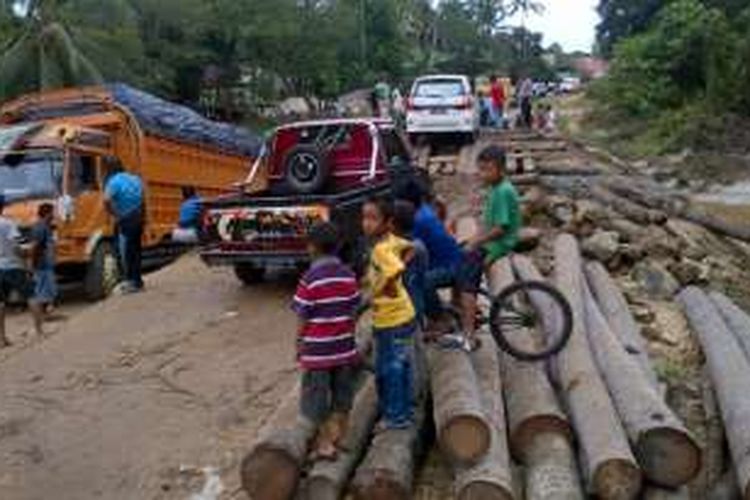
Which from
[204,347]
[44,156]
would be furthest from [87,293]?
[204,347]

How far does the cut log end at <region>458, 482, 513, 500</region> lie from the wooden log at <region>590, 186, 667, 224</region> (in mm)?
11065

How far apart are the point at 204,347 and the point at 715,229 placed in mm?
9055

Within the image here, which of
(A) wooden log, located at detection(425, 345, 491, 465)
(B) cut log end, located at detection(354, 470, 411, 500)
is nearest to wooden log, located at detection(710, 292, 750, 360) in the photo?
(A) wooden log, located at detection(425, 345, 491, 465)

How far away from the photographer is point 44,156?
61.8 feet

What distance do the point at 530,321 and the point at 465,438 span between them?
2.34m

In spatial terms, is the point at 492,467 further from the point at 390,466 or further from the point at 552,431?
the point at 552,431

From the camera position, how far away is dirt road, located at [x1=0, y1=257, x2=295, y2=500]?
902cm

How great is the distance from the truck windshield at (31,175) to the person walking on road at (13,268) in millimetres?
3154

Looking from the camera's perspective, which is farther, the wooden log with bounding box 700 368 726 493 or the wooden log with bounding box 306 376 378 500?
the wooden log with bounding box 700 368 726 493

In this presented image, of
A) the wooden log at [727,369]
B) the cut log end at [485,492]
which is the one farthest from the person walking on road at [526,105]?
the cut log end at [485,492]

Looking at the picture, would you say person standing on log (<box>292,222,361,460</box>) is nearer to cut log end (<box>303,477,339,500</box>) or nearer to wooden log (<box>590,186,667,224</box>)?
cut log end (<box>303,477,339,500</box>)

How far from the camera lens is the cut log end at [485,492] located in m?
7.09

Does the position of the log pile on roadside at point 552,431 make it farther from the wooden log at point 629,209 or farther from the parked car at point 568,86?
the parked car at point 568,86

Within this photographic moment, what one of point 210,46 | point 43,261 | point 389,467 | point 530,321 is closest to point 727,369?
point 530,321
